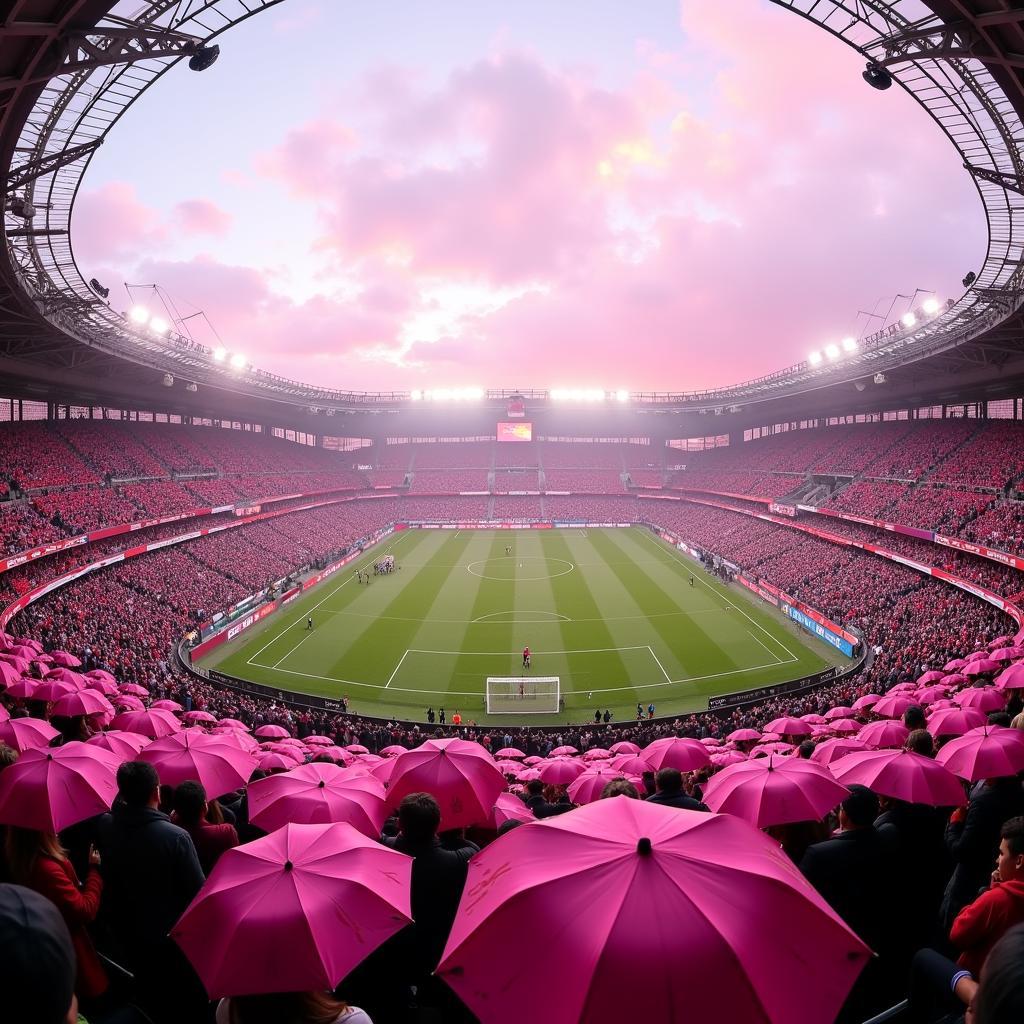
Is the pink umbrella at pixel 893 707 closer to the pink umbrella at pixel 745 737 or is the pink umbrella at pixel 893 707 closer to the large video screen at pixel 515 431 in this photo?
the pink umbrella at pixel 745 737

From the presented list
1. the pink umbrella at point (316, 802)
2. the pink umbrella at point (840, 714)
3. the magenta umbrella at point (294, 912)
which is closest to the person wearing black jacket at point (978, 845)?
the magenta umbrella at point (294, 912)

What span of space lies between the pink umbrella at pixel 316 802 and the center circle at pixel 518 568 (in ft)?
134

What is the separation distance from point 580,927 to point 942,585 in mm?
37359

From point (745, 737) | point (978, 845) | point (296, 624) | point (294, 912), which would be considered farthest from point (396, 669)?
point (294, 912)

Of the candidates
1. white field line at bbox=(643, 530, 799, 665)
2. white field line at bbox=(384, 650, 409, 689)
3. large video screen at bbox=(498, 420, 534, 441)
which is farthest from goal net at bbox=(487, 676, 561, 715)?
large video screen at bbox=(498, 420, 534, 441)

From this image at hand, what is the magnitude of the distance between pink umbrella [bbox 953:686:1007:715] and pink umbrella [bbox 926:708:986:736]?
5.51ft

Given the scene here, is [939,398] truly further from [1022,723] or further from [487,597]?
[1022,723]

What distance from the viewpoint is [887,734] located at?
1159 cm

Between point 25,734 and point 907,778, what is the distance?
11310 millimetres

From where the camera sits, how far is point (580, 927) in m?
2.93

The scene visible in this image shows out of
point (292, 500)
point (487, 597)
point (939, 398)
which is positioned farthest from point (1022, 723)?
point (292, 500)

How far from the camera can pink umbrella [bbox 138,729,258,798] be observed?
8440 mm

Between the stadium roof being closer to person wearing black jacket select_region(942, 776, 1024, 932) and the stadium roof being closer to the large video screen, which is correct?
person wearing black jacket select_region(942, 776, 1024, 932)

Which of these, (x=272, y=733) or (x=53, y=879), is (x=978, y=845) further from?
(x=272, y=733)
